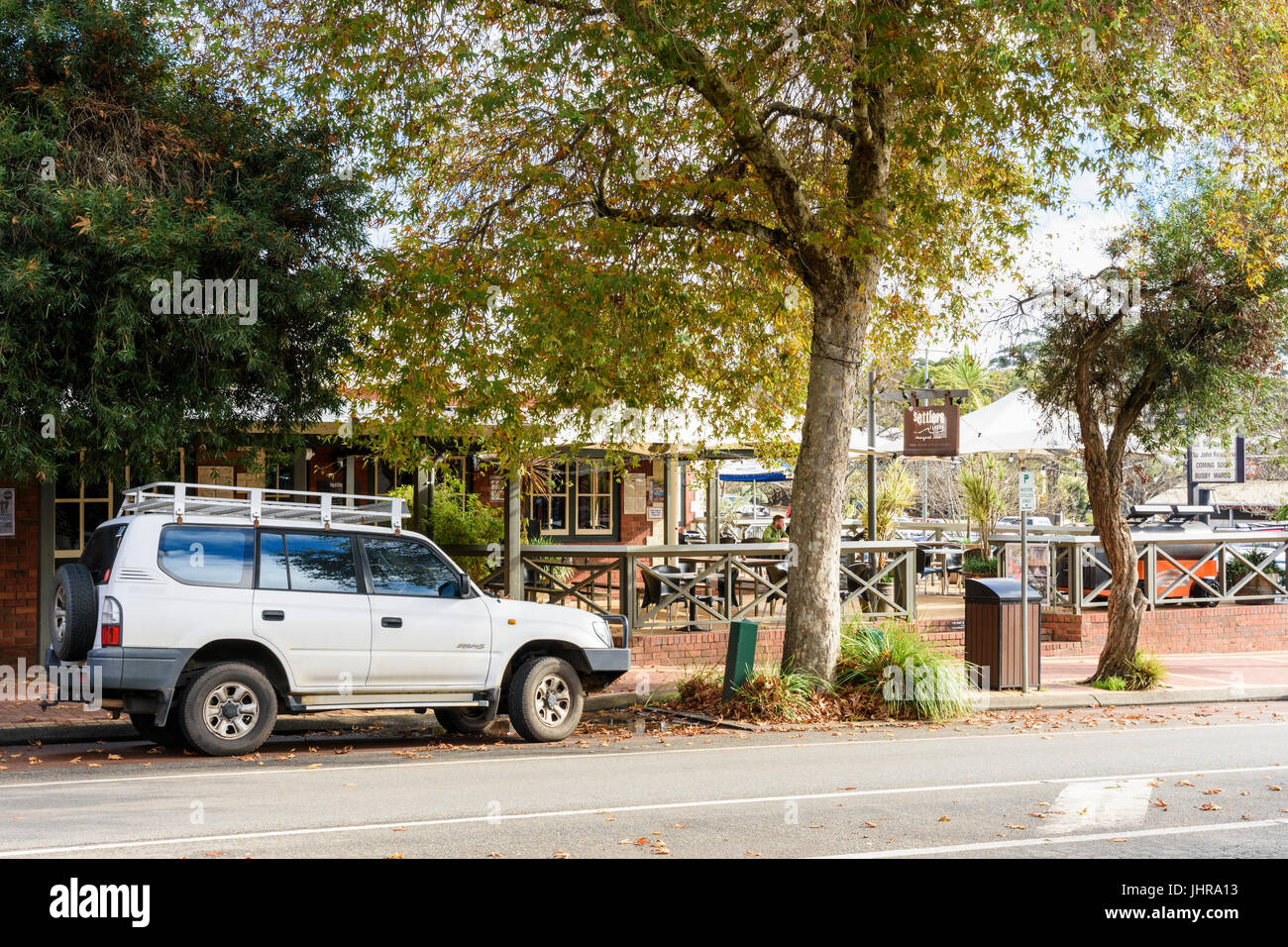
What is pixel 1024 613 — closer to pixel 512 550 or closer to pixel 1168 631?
pixel 1168 631

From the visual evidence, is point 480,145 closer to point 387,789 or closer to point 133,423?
point 133,423

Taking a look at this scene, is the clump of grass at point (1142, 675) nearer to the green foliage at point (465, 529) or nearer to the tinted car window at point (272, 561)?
the green foliage at point (465, 529)

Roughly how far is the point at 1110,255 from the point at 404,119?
881 centimetres

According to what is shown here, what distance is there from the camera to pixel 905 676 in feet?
44.0

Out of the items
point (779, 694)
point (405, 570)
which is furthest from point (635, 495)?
point (405, 570)

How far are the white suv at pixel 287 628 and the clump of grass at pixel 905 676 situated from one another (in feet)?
10.1

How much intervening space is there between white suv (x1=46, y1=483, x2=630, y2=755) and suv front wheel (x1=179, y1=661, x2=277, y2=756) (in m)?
0.01

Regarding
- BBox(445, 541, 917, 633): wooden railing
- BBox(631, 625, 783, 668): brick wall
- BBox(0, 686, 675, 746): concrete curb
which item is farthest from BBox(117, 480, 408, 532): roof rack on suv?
BBox(631, 625, 783, 668): brick wall

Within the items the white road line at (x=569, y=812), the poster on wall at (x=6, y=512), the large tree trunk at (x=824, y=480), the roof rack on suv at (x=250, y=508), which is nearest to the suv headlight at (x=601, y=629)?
the roof rack on suv at (x=250, y=508)

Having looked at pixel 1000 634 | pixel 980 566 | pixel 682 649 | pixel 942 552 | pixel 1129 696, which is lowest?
pixel 1129 696

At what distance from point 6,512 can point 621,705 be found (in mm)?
7604

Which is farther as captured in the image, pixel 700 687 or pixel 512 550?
pixel 512 550

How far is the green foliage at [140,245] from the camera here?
11.3 meters

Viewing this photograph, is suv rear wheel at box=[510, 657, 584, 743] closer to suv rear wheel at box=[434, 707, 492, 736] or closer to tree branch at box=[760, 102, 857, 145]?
suv rear wheel at box=[434, 707, 492, 736]
